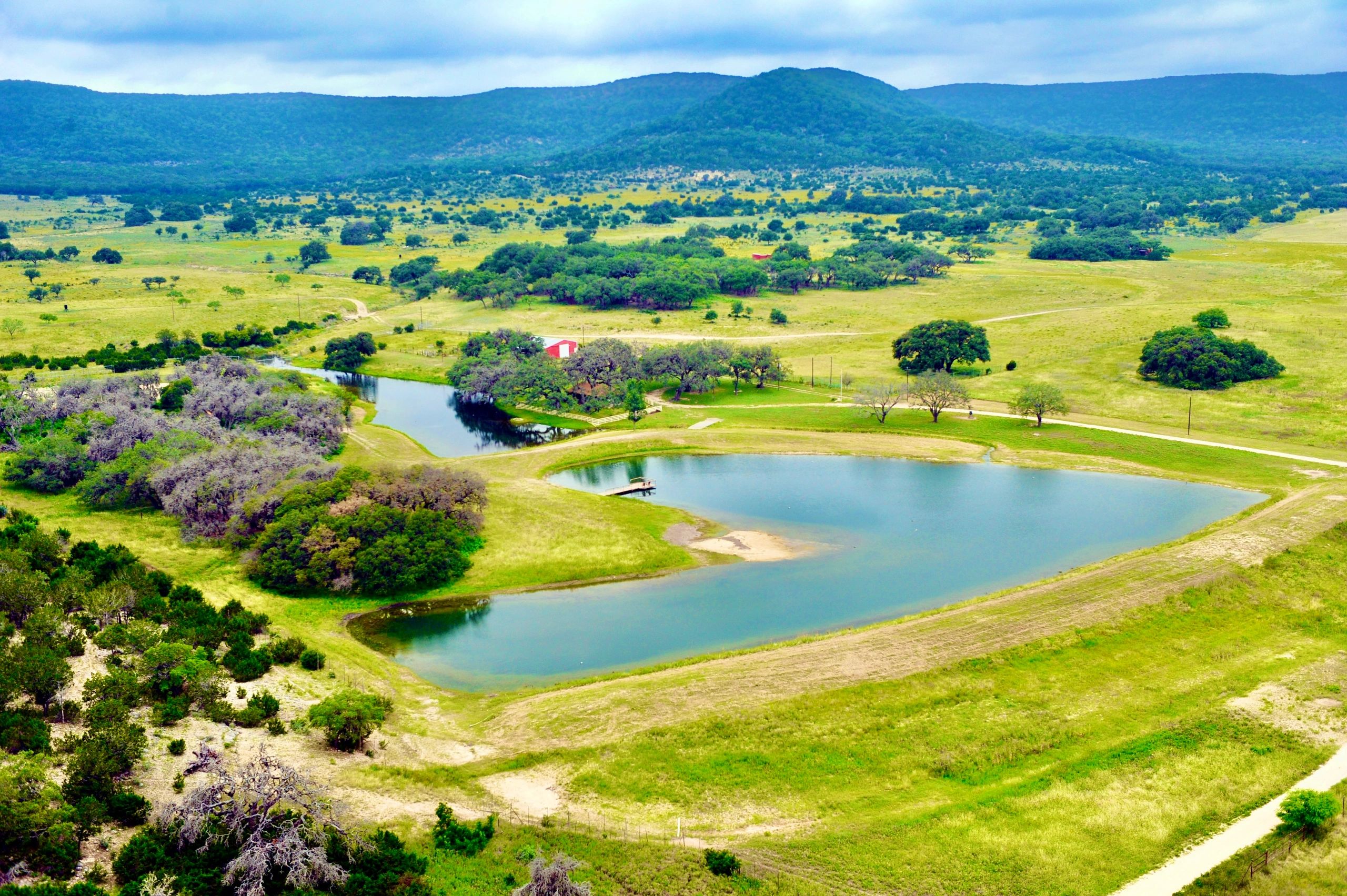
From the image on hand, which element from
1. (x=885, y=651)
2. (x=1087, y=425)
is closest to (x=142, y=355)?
(x=885, y=651)

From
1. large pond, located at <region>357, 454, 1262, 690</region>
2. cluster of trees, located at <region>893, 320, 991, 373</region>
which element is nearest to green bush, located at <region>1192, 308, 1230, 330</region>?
cluster of trees, located at <region>893, 320, 991, 373</region>

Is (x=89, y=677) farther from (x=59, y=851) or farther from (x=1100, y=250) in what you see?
(x=1100, y=250)

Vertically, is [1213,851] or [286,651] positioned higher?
[286,651]

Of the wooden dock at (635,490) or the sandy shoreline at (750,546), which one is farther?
the wooden dock at (635,490)

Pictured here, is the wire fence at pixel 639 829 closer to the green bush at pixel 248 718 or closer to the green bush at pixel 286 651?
the green bush at pixel 248 718

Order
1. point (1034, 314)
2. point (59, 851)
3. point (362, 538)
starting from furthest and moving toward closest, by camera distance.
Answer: point (1034, 314) → point (362, 538) → point (59, 851)

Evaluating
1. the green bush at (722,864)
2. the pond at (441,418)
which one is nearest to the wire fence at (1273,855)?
the green bush at (722,864)
